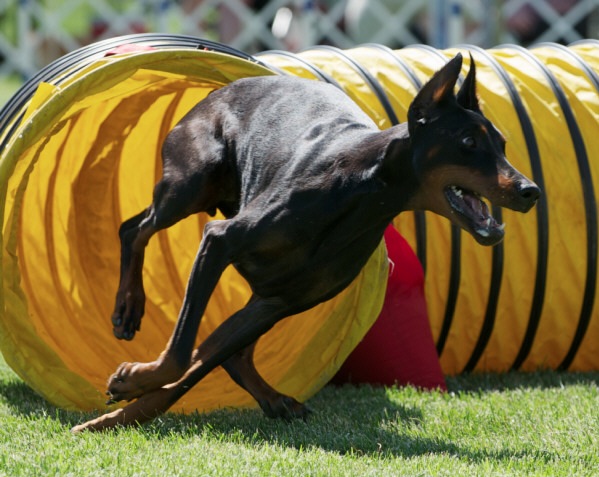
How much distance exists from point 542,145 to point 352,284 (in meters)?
1.32

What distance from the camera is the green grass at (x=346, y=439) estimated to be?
359cm

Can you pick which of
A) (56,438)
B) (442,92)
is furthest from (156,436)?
(442,92)

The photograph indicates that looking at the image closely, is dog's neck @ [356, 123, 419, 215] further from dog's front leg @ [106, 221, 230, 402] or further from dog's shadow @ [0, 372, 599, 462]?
dog's shadow @ [0, 372, 599, 462]

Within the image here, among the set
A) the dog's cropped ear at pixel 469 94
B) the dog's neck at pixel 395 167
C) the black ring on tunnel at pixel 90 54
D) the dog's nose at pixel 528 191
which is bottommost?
the dog's nose at pixel 528 191

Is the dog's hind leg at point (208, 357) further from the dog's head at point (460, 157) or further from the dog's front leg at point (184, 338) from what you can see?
the dog's head at point (460, 157)

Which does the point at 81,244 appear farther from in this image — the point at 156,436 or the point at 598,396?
the point at 598,396

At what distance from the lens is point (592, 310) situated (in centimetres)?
553

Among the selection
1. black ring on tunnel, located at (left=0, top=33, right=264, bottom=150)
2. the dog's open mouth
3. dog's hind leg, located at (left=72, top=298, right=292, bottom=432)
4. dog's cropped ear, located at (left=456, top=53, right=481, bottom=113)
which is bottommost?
dog's hind leg, located at (left=72, top=298, right=292, bottom=432)

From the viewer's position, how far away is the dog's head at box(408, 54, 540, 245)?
3602 millimetres

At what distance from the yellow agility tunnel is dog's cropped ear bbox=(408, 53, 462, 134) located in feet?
4.22

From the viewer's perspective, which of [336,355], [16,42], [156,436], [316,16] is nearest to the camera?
[156,436]

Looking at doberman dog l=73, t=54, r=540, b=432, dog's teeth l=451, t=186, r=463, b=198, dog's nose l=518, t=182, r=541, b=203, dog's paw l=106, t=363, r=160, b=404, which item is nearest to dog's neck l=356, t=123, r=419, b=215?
doberman dog l=73, t=54, r=540, b=432

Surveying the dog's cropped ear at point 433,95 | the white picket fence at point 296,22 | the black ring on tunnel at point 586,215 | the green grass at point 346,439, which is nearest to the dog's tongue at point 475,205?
the dog's cropped ear at point 433,95

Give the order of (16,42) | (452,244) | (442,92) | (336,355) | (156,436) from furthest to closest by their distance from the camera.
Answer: (16,42) < (452,244) < (336,355) < (156,436) < (442,92)
